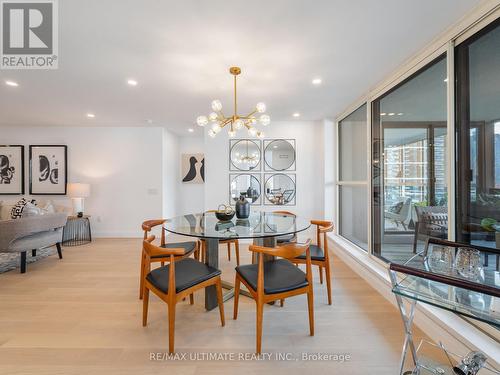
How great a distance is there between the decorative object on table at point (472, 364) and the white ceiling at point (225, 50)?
2.25m

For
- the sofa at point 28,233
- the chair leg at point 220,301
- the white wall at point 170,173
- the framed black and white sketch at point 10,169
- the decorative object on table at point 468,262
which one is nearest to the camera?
the decorative object on table at point 468,262

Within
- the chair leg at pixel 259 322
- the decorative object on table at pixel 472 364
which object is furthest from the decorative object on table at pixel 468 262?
the chair leg at pixel 259 322

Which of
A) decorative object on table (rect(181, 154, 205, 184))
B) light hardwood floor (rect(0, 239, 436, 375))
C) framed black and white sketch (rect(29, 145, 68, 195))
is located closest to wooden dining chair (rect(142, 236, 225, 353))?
light hardwood floor (rect(0, 239, 436, 375))

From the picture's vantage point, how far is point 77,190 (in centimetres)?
432

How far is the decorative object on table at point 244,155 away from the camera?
4422 mm

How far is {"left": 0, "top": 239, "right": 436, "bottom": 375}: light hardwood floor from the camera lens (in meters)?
1.51

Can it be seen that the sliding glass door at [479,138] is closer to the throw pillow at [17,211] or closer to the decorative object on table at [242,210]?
the decorative object on table at [242,210]

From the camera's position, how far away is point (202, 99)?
10.5ft

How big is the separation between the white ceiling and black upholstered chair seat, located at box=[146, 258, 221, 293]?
1.99 m

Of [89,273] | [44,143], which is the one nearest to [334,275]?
[89,273]

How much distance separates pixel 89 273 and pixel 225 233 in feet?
7.78

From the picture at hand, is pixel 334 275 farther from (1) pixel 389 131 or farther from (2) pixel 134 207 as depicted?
(2) pixel 134 207

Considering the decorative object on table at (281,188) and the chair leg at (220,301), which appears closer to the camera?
the chair leg at (220,301)

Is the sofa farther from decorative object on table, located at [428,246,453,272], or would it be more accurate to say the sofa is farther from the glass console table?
decorative object on table, located at [428,246,453,272]
